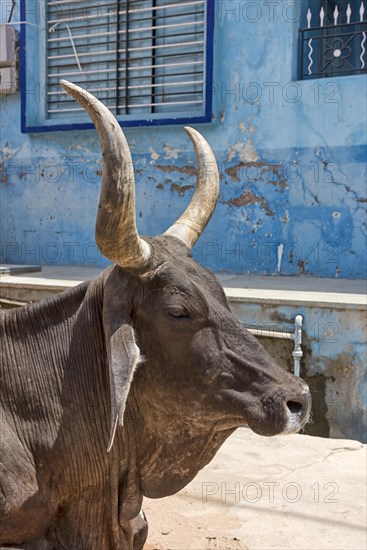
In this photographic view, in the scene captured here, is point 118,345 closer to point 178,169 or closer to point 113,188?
point 113,188

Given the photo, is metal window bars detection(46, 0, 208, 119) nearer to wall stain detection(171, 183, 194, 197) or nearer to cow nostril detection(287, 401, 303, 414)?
wall stain detection(171, 183, 194, 197)

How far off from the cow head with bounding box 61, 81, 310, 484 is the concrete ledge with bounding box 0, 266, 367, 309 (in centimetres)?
345

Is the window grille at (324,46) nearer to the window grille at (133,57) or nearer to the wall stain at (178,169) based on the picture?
the window grille at (133,57)

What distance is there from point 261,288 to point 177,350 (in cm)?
463

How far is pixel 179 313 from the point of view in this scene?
2119mm

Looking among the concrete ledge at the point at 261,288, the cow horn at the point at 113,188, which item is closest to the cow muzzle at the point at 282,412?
the cow horn at the point at 113,188

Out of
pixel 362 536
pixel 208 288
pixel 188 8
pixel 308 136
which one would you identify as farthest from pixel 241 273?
pixel 208 288

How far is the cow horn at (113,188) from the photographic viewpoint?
1938 mm

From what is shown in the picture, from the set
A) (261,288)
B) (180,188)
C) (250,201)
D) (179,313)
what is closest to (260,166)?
(250,201)

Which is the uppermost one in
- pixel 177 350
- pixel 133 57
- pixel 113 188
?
pixel 133 57

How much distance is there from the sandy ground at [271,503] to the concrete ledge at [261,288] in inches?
58.1

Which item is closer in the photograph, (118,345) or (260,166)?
(118,345)

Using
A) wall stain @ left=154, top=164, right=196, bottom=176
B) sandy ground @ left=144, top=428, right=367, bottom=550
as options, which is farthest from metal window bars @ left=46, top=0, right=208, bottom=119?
sandy ground @ left=144, top=428, right=367, bottom=550

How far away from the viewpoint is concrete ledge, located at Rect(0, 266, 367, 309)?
5.66 meters
